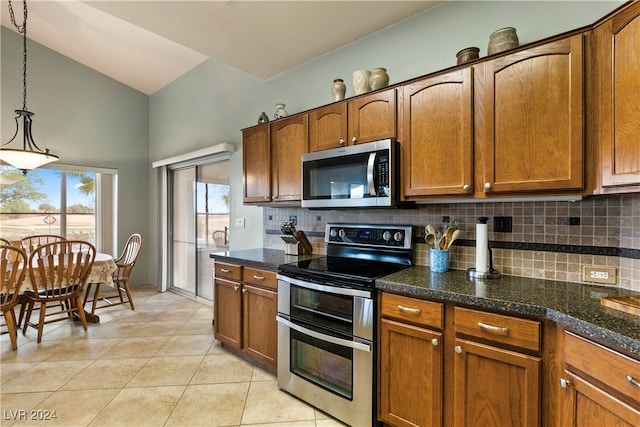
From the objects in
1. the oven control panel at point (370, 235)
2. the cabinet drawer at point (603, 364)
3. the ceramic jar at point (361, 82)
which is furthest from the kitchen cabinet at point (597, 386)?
the ceramic jar at point (361, 82)

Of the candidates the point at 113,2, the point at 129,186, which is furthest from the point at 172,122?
the point at 113,2

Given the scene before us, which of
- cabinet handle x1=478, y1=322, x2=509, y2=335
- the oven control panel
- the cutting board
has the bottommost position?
cabinet handle x1=478, y1=322, x2=509, y2=335

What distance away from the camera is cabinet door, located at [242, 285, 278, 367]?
2299mm

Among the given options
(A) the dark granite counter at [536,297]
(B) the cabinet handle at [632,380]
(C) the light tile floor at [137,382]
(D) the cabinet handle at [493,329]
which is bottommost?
(C) the light tile floor at [137,382]

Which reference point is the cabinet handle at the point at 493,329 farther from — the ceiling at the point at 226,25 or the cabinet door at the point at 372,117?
the ceiling at the point at 226,25

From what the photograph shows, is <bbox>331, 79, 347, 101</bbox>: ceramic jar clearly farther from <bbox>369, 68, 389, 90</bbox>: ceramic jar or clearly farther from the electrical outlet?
the electrical outlet

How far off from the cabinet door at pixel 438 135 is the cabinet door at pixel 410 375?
32.0 inches

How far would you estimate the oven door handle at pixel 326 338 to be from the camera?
5.64ft

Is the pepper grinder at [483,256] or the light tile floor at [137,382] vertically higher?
the pepper grinder at [483,256]

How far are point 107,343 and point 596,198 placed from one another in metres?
4.03

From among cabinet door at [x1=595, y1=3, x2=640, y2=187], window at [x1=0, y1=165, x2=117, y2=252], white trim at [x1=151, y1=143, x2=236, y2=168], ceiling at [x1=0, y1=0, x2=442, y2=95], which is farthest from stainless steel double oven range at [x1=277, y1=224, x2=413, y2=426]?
window at [x1=0, y1=165, x2=117, y2=252]

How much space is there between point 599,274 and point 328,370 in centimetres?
159

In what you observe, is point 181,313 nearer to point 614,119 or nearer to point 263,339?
point 263,339

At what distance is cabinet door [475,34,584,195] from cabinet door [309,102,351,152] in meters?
0.90
